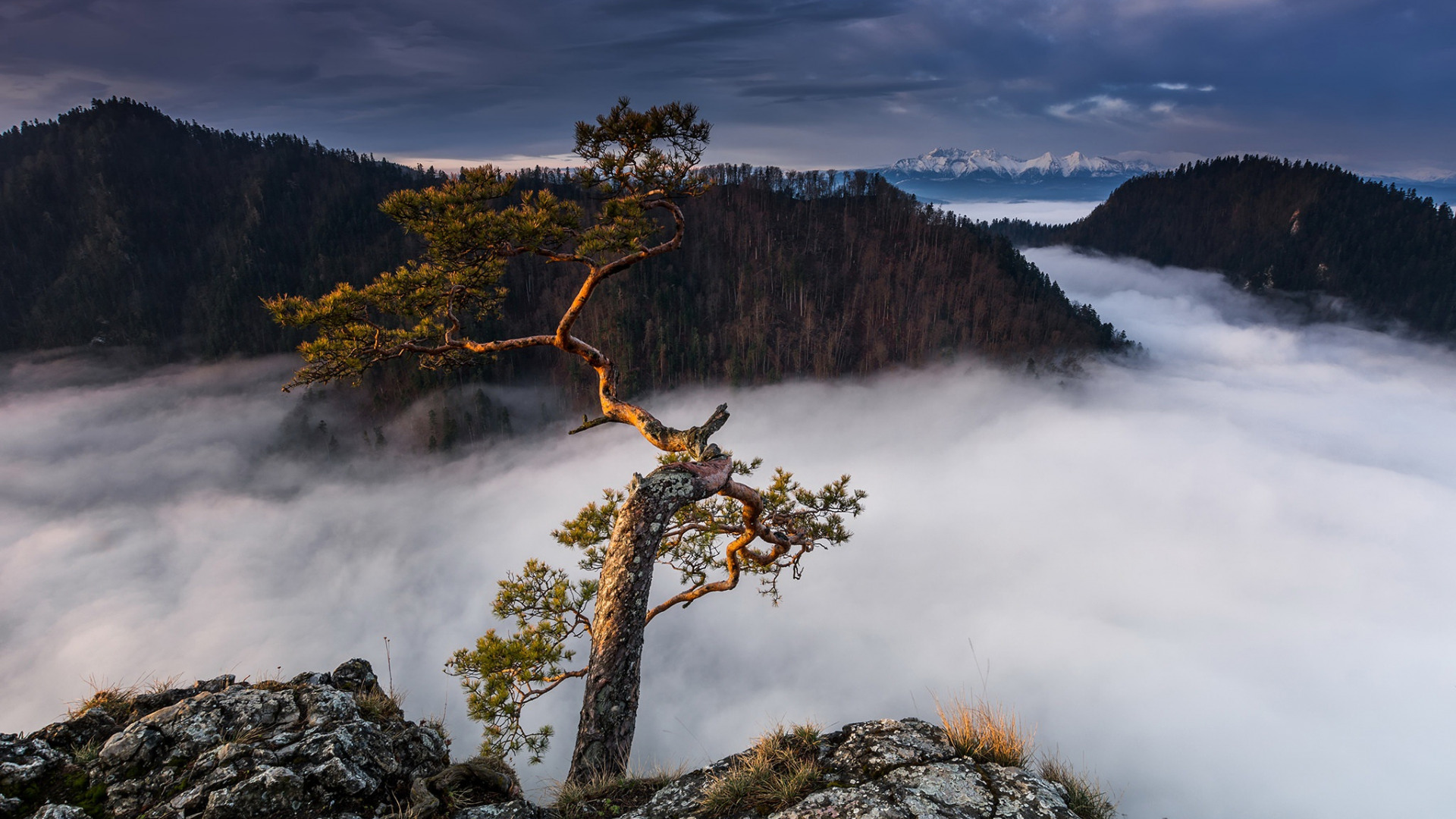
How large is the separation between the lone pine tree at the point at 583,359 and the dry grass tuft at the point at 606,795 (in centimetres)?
56

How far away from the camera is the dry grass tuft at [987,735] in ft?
20.7

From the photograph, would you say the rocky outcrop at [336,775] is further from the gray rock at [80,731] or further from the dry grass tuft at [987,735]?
the dry grass tuft at [987,735]

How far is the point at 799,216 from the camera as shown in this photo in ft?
639

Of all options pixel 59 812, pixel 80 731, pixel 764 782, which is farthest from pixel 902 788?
pixel 80 731

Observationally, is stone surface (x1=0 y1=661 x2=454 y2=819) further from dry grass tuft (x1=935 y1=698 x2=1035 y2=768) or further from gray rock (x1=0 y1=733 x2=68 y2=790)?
dry grass tuft (x1=935 y1=698 x2=1035 y2=768)

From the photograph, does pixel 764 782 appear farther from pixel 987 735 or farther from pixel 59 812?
pixel 59 812

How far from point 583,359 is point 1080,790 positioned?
868 centimetres

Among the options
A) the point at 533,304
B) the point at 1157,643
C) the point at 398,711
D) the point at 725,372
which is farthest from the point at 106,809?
the point at 1157,643

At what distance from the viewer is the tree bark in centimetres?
777

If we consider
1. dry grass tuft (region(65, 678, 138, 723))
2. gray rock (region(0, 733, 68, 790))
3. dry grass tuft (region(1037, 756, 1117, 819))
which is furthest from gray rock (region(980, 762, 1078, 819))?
dry grass tuft (region(65, 678, 138, 723))

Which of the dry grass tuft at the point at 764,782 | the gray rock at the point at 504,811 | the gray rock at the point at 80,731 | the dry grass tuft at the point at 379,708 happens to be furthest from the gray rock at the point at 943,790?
the gray rock at the point at 80,731

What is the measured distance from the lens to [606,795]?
262 inches

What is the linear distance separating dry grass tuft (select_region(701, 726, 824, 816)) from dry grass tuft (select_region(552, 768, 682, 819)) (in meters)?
0.93

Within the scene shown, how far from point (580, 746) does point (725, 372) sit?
547ft
